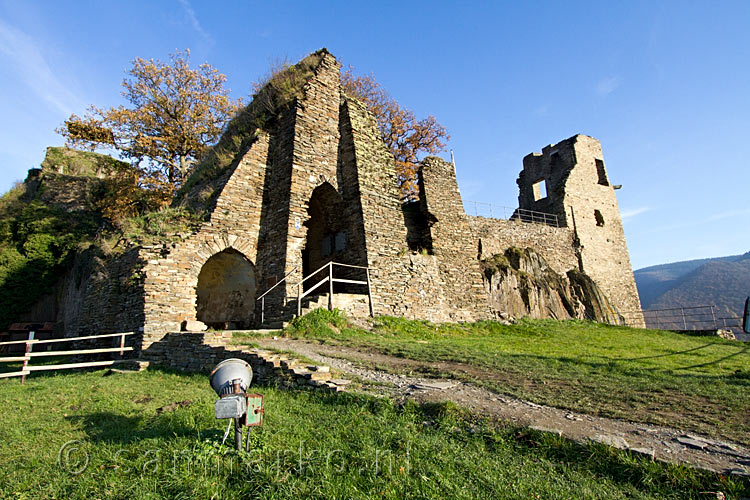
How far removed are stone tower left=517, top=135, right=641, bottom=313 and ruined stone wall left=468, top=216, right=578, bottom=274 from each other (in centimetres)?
104

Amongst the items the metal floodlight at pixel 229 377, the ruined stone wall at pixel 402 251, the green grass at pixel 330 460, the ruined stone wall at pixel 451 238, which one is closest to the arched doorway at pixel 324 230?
the ruined stone wall at pixel 402 251

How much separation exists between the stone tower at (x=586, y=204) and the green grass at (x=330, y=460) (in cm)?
2477

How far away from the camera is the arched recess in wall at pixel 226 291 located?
1466 centimetres

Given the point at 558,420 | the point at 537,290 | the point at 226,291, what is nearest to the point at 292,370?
the point at 558,420

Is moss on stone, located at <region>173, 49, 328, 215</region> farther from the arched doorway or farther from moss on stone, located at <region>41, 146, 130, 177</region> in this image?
moss on stone, located at <region>41, 146, 130, 177</region>

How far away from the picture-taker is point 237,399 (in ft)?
11.7

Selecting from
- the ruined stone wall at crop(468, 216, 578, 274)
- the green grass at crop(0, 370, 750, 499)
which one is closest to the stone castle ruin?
the ruined stone wall at crop(468, 216, 578, 274)

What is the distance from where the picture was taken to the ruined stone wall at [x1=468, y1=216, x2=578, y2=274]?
2145 centimetres

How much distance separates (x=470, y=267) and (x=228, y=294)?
10178 mm

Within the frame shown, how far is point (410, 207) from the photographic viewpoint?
741 inches

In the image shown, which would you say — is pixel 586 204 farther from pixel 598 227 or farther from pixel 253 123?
pixel 253 123

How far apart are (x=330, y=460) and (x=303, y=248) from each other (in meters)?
10.5

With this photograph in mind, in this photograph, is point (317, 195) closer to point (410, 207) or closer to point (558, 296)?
point (410, 207)

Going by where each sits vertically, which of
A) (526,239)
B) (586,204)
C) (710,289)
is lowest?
(710,289)
